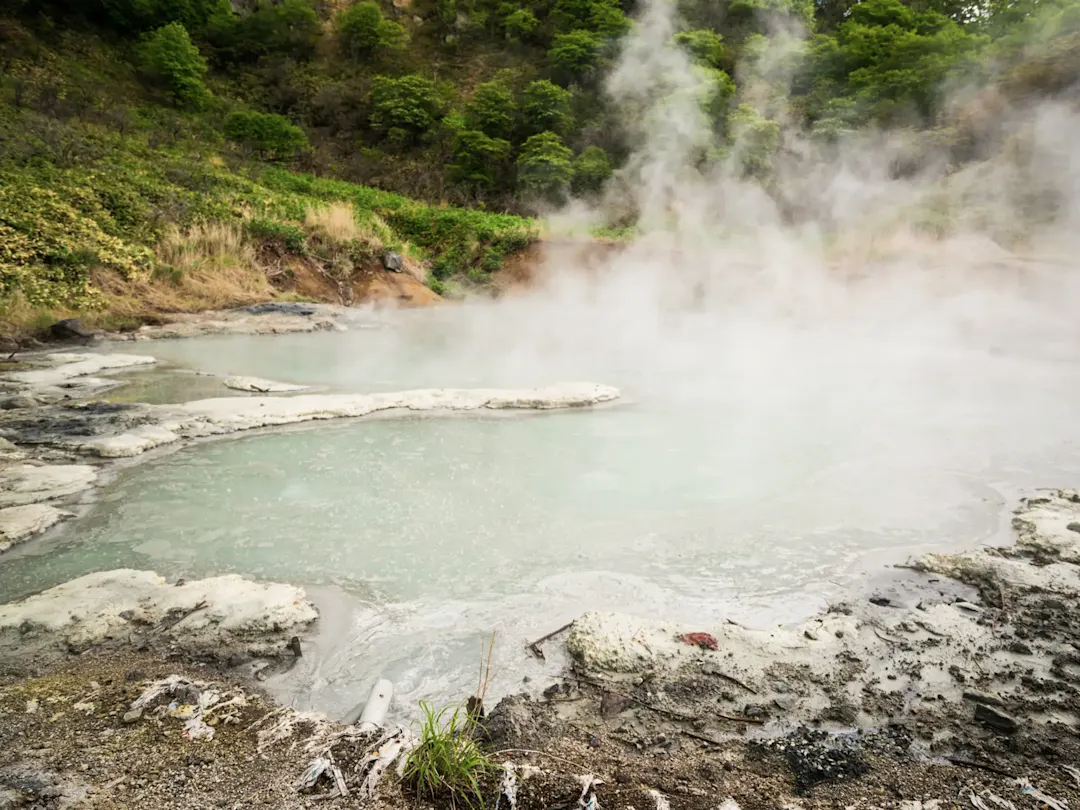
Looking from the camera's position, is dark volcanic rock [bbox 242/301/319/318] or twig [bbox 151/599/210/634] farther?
dark volcanic rock [bbox 242/301/319/318]

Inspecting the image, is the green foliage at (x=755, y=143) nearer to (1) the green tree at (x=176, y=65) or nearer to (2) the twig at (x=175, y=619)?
(2) the twig at (x=175, y=619)

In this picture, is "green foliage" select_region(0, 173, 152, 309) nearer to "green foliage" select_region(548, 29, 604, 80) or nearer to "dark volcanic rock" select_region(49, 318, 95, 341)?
"dark volcanic rock" select_region(49, 318, 95, 341)

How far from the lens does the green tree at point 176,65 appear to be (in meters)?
18.8

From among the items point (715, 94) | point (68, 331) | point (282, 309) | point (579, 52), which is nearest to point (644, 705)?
point (68, 331)

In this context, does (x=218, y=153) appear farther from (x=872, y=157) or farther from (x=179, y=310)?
(x=872, y=157)

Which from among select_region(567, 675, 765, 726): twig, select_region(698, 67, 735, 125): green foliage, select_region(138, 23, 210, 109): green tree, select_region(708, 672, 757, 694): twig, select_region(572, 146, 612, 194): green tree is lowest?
select_region(567, 675, 765, 726): twig

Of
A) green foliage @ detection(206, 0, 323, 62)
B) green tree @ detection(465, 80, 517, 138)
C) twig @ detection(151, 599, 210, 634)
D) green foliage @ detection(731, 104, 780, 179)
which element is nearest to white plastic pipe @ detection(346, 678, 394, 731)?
twig @ detection(151, 599, 210, 634)

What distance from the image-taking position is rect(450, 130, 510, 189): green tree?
18.1 m

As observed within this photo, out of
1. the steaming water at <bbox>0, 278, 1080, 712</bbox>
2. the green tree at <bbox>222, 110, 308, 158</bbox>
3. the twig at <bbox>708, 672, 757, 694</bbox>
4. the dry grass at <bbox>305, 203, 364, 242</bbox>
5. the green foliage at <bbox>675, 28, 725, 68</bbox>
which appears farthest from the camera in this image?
the green tree at <bbox>222, 110, 308, 158</bbox>

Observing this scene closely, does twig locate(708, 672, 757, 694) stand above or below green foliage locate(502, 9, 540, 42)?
below

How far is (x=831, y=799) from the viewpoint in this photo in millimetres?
1480

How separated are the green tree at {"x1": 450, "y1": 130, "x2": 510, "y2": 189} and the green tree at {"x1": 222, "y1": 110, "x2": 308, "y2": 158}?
16.5 ft

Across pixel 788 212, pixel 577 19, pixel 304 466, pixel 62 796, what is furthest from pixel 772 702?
pixel 577 19

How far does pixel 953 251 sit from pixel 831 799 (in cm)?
1007
